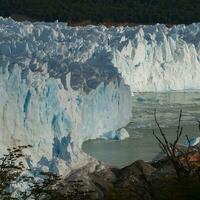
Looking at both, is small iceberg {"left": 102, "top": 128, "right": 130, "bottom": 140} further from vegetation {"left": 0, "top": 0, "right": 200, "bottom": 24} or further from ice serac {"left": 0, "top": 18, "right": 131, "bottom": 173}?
vegetation {"left": 0, "top": 0, "right": 200, "bottom": 24}

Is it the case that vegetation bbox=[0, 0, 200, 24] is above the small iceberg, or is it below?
above

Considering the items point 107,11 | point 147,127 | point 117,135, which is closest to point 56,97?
point 117,135

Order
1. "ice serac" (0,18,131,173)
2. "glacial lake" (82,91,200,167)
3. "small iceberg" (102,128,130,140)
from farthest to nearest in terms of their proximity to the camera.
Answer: "small iceberg" (102,128,130,140), "glacial lake" (82,91,200,167), "ice serac" (0,18,131,173)

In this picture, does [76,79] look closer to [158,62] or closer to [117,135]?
[117,135]

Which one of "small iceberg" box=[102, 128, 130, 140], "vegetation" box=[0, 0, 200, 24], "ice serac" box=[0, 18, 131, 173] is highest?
"vegetation" box=[0, 0, 200, 24]

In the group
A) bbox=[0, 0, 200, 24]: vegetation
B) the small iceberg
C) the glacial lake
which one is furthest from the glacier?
bbox=[0, 0, 200, 24]: vegetation

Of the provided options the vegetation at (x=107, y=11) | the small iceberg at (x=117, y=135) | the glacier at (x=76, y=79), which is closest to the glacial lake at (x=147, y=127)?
the small iceberg at (x=117, y=135)

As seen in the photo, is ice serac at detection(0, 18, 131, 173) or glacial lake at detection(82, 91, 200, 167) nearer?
ice serac at detection(0, 18, 131, 173)
